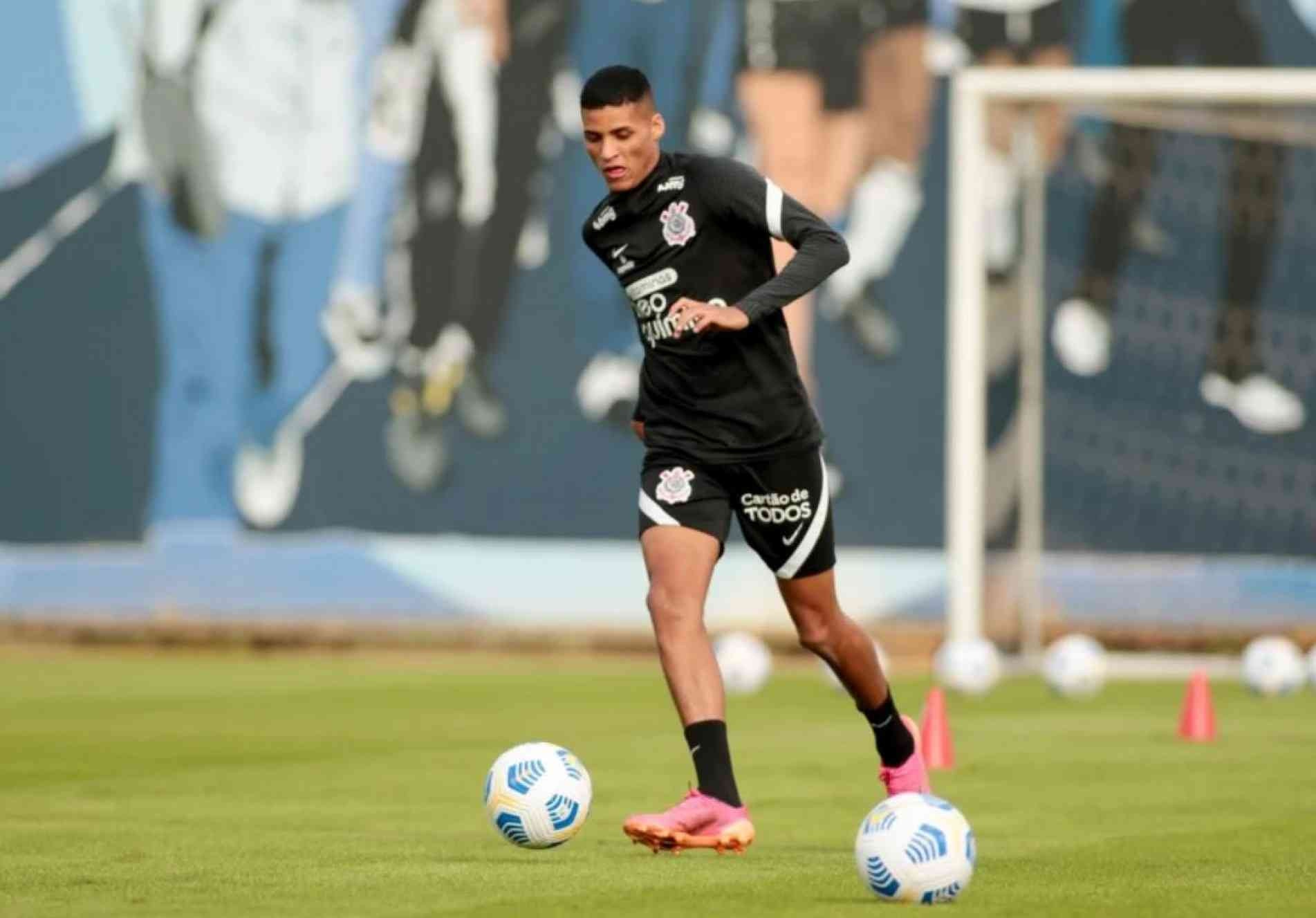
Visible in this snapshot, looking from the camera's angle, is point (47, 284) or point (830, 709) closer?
point (830, 709)

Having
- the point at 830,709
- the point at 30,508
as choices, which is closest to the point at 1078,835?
the point at 830,709

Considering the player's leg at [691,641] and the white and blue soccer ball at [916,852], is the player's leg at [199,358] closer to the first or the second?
the player's leg at [691,641]

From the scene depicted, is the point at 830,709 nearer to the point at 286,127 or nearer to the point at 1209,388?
the point at 1209,388

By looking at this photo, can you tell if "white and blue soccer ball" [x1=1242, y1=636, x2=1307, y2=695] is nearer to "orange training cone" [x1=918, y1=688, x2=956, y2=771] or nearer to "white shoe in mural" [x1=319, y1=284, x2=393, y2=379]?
"orange training cone" [x1=918, y1=688, x2=956, y2=771]

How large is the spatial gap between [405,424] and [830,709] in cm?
675

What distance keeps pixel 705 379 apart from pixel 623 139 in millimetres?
746

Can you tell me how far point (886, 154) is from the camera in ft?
65.1

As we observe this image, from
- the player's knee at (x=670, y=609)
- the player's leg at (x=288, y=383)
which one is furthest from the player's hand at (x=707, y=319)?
the player's leg at (x=288, y=383)

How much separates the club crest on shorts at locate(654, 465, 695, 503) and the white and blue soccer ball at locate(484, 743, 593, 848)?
822 millimetres

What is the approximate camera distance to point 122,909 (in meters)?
6.21

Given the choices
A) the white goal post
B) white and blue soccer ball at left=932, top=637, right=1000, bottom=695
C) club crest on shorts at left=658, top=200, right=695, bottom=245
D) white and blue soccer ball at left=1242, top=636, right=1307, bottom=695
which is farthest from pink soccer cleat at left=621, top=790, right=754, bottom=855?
the white goal post

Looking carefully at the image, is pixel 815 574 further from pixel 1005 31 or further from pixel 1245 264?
pixel 1005 31

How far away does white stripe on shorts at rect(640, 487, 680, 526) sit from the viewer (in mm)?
7738

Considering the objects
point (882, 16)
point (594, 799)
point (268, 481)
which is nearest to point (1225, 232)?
point (882, 16)
